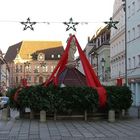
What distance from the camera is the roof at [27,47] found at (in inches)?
6688

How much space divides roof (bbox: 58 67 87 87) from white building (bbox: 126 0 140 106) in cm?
2449

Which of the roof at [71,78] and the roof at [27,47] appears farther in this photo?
the roof at [27,47]

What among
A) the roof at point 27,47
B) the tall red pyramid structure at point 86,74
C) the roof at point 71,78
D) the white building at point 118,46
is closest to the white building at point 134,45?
the white building at point 118,46

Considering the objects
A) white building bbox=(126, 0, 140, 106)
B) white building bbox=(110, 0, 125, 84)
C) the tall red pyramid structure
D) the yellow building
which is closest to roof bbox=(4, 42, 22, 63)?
the yellow building

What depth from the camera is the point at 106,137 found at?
60.9ft

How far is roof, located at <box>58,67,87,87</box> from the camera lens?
33.4 meters

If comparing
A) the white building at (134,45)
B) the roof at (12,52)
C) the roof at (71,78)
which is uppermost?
the roof at (12,52)

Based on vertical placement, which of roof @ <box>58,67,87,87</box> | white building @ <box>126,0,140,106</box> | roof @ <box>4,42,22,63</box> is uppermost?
roof @ <box>4,42,22,63</box>

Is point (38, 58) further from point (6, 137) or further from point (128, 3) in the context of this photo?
point (6, 137)

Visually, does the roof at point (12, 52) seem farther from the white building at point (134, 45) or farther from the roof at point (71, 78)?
the roof at point (71, 78)

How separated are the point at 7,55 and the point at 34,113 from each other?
494 feet

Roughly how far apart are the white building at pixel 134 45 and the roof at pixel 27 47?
10816 centimetres

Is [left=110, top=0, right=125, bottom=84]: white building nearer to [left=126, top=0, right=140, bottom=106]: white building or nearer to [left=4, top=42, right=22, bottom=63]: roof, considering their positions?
[left=126, top=0, right=140, bottom=106]: white building

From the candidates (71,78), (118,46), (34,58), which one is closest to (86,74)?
(71,78)
